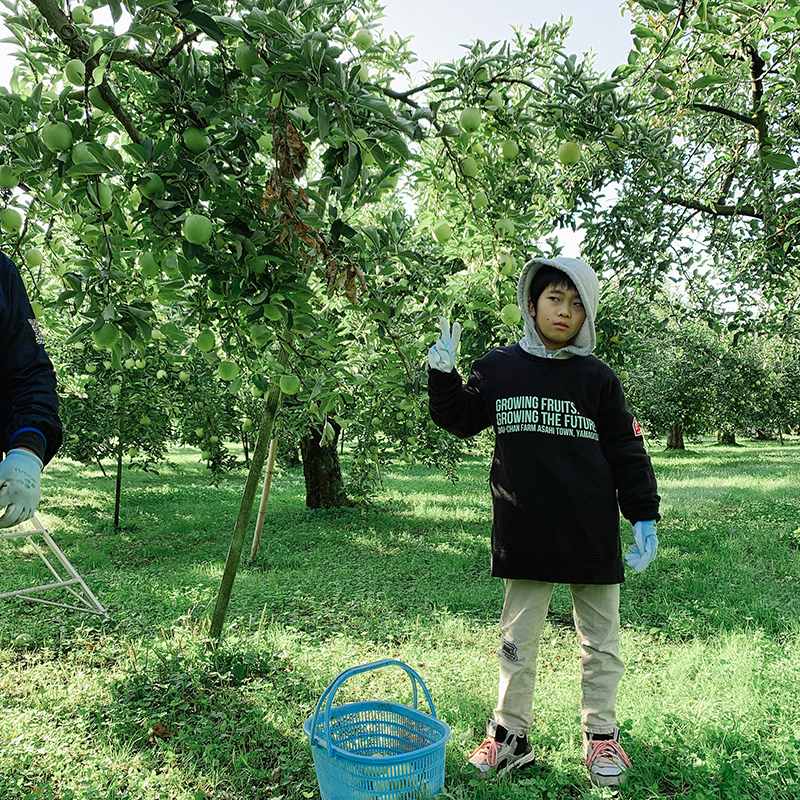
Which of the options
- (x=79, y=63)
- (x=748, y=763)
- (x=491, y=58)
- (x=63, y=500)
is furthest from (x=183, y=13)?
(x=63, y=500)

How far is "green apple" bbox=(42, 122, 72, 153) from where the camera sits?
150 cm

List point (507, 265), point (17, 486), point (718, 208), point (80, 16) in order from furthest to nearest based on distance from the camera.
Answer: point (718, 208)
point (507, 265)
point (80, 16)
point (17, 486)

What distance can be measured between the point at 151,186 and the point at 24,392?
715mm

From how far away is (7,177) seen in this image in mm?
1665

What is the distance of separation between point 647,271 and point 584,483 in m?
2.73

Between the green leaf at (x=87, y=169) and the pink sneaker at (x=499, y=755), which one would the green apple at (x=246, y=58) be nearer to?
the green leaf at (x=87, y=169)

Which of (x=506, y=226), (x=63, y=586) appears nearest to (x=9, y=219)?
(x=506, y=226)

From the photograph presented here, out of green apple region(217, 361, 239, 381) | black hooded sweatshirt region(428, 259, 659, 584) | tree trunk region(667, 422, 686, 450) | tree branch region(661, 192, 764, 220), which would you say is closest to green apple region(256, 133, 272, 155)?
green apple region(217, 361, 239, 381)

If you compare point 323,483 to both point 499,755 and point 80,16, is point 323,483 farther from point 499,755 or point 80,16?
point 80,16

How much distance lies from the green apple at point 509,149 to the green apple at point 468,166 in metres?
0.10

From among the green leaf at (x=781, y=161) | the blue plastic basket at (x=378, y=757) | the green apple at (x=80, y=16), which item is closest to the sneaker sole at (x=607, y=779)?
the blue plastic basket at (x=378, y=757)

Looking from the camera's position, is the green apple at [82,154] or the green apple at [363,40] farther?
the green apple at [363,40]

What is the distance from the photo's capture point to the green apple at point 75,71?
162 cm

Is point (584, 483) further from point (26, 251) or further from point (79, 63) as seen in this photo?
point (26, 251)
